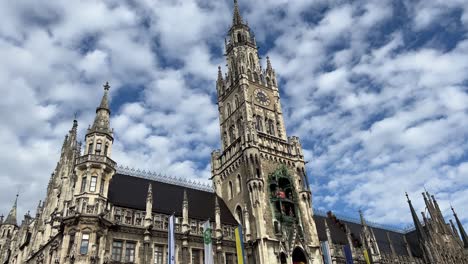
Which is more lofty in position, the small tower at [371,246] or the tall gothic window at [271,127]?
the tall gothic window at [271,127]

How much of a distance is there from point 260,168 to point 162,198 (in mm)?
13825

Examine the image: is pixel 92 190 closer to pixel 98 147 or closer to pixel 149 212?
pixel 98 147

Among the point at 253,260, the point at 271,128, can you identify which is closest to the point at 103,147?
the point at 253,260

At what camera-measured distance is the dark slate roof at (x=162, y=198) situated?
45.5 metres

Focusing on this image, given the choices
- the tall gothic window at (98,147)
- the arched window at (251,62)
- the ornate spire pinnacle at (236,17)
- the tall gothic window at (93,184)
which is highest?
the ornate spire pinnacle at (236,17)

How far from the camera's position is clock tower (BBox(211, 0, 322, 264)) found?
4966 centimetres

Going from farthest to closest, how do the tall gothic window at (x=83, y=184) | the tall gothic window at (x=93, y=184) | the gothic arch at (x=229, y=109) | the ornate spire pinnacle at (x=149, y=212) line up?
the gothic arch at (x=229, y=109), the ornate spire pinnacle at (x=149, y=212), the tall gothic window at (x=93, y=184), the tall gothic window at (x=83, y=184)

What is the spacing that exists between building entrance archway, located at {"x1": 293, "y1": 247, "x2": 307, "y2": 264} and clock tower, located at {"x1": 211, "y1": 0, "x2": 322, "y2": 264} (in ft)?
0.41

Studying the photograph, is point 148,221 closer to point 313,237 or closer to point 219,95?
point 313,237

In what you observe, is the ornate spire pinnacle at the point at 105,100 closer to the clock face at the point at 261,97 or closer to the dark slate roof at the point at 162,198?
the dark slate roof at the point at 162,198

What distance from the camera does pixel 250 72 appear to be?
217ft

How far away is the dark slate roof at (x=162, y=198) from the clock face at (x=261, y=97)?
17.7 m

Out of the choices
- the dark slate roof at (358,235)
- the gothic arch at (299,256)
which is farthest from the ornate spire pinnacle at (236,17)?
the gothic arch at (299,256)

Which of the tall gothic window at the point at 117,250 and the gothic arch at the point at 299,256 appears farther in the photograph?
the gothic arch at the point at 299,256
